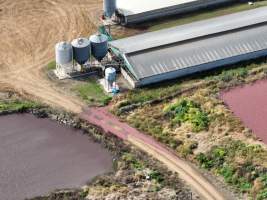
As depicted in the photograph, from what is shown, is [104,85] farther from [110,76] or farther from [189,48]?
[189,48]

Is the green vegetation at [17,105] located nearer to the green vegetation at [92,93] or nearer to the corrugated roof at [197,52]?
the green vegetation at [92,93]

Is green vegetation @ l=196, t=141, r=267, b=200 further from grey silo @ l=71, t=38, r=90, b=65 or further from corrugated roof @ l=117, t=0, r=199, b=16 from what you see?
corrugated roof @ l=117, t=0, r=199, b=16

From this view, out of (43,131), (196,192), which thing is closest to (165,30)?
(43,131)

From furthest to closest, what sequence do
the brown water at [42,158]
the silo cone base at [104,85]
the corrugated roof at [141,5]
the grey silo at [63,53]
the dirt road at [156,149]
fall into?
1. the corrugated roof at [141,5]
2. the grey silo at [63,53]
3. the silo cone base at [104,85]
4. the brown water at [42,158]
5. the dirt road at [156,149]

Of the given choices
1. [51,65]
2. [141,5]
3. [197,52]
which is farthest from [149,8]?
[51,65]

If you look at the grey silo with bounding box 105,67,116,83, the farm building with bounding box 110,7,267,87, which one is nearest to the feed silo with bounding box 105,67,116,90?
the grey silo with bounding box 105,67,116,83


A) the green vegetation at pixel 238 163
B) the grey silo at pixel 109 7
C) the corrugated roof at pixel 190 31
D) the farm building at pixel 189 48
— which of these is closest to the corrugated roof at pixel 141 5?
the grey silo at pixel 109 7
